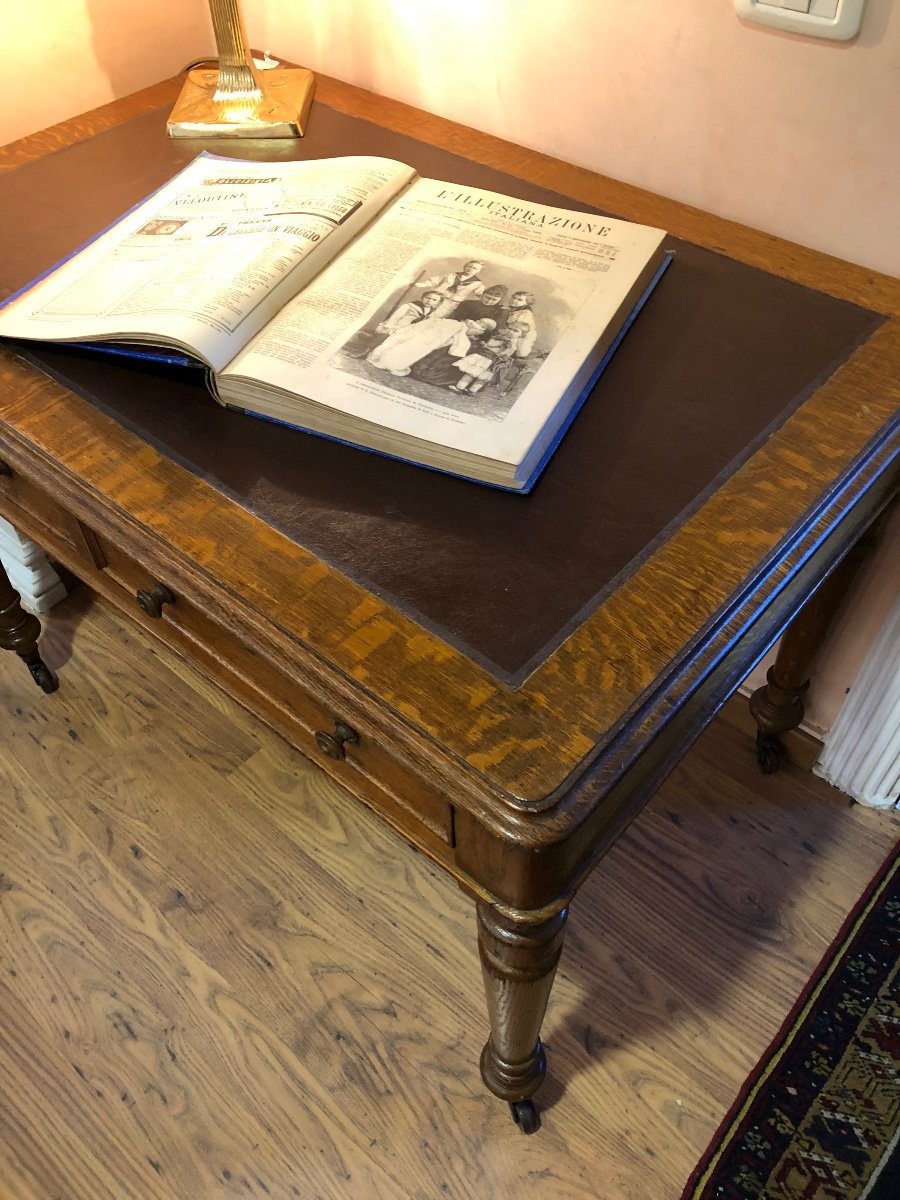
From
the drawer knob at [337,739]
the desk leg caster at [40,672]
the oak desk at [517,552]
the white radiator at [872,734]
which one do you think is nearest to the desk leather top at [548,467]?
the oak desk at [517,552]

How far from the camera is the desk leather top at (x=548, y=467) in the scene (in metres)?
0.64

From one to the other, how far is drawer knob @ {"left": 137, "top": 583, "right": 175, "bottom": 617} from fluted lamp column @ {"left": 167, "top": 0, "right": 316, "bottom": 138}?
546 mm

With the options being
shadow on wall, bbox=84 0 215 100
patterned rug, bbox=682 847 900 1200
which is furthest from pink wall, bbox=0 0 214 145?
patterned rug, bbox=682 847 900 1200

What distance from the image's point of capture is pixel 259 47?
48.4 inches

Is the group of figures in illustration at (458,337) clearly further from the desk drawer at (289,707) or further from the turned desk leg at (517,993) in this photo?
the turned desk leg at (517,993)

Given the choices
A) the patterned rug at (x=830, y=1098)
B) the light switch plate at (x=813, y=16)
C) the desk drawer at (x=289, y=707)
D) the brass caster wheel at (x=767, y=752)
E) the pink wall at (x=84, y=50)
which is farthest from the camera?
the brass caster wheel at (x=767, y=752)

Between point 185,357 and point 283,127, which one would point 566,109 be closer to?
point 283,127

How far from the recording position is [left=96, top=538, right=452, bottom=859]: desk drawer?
67 cm

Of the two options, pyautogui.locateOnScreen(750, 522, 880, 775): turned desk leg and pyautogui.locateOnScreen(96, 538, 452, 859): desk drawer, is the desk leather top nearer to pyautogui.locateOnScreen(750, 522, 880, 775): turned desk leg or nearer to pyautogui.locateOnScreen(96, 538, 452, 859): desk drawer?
pyautogui.locateOnScreen(96, 538, 452, 859): desk drawer

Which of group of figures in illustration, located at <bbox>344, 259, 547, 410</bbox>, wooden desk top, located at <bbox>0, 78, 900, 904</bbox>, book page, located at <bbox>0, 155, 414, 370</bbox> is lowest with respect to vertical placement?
wooden desk top, located at <bbox>0, 78, 900, 904</bbox>

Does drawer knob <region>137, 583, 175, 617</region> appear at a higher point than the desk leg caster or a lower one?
higher

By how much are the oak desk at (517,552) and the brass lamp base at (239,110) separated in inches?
8.8

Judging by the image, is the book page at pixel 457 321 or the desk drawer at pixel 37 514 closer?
the book page at pixel 457 321

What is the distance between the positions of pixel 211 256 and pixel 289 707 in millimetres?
387
